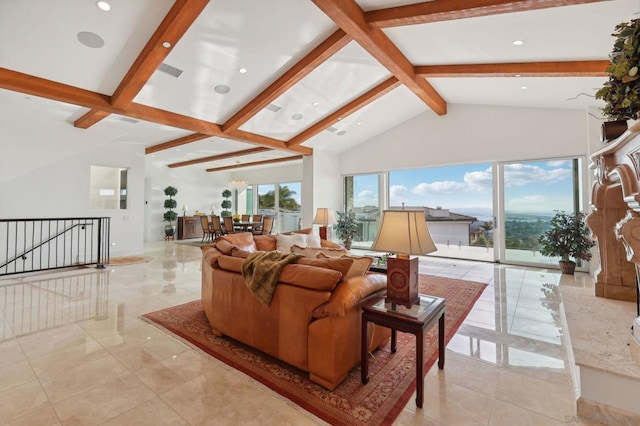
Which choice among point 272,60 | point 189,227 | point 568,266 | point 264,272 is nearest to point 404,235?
point 264,272

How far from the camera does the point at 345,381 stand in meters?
2.09

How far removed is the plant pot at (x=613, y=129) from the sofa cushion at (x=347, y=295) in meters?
2.19

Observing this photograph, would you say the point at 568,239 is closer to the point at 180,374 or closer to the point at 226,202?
the point at 180,374

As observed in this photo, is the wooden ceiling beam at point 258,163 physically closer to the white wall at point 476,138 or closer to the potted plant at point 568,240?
A: the white wall at point 476,138

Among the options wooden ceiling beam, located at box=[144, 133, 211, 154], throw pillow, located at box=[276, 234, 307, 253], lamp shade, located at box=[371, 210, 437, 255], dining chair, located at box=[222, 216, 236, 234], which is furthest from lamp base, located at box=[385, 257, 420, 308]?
dining chair, located at box=[222, 216, 236, 234]

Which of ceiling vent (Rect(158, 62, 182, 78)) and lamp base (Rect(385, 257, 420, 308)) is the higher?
ceiling vent (Rect(158, 62, 182, 78))

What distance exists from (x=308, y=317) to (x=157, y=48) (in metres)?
3.63

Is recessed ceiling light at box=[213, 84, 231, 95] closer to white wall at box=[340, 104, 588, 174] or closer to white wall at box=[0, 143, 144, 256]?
white wall at box=[0, 143, 144, 256]

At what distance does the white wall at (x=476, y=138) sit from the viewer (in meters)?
5.53

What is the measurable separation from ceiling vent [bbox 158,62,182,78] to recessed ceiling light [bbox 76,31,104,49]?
27.5 inches

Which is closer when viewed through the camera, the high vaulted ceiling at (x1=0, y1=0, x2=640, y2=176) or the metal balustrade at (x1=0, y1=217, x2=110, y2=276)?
the high vaulted ceiling at (x1=0, y1=0, x2=640, y2=176)

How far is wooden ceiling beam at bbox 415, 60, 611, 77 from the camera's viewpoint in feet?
12.5

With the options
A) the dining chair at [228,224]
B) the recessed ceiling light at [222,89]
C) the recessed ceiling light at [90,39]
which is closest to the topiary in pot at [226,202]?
the dining chair at [228,224]

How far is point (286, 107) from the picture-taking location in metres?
5.83
